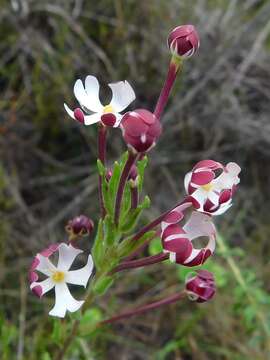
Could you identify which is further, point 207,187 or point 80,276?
point 80,276

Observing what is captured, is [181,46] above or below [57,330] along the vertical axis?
above

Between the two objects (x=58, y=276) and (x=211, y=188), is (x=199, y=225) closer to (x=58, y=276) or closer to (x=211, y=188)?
(x=211, y=188)

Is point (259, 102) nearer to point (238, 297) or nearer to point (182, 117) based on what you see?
point (182, 117)

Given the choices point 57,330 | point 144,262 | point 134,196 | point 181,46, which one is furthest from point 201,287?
point 181,46

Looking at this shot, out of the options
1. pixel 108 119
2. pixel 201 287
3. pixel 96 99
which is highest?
pixel 96 99

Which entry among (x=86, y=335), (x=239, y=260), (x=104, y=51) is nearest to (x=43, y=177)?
(x=104, y=51)

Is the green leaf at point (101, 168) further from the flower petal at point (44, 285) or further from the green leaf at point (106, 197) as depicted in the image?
the flower petal at point (44, 285)

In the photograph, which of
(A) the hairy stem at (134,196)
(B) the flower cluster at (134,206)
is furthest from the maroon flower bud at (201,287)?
(A) the hairy stem at (134,196)

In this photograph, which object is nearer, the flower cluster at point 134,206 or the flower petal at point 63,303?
the flower cluster at point 134,206
